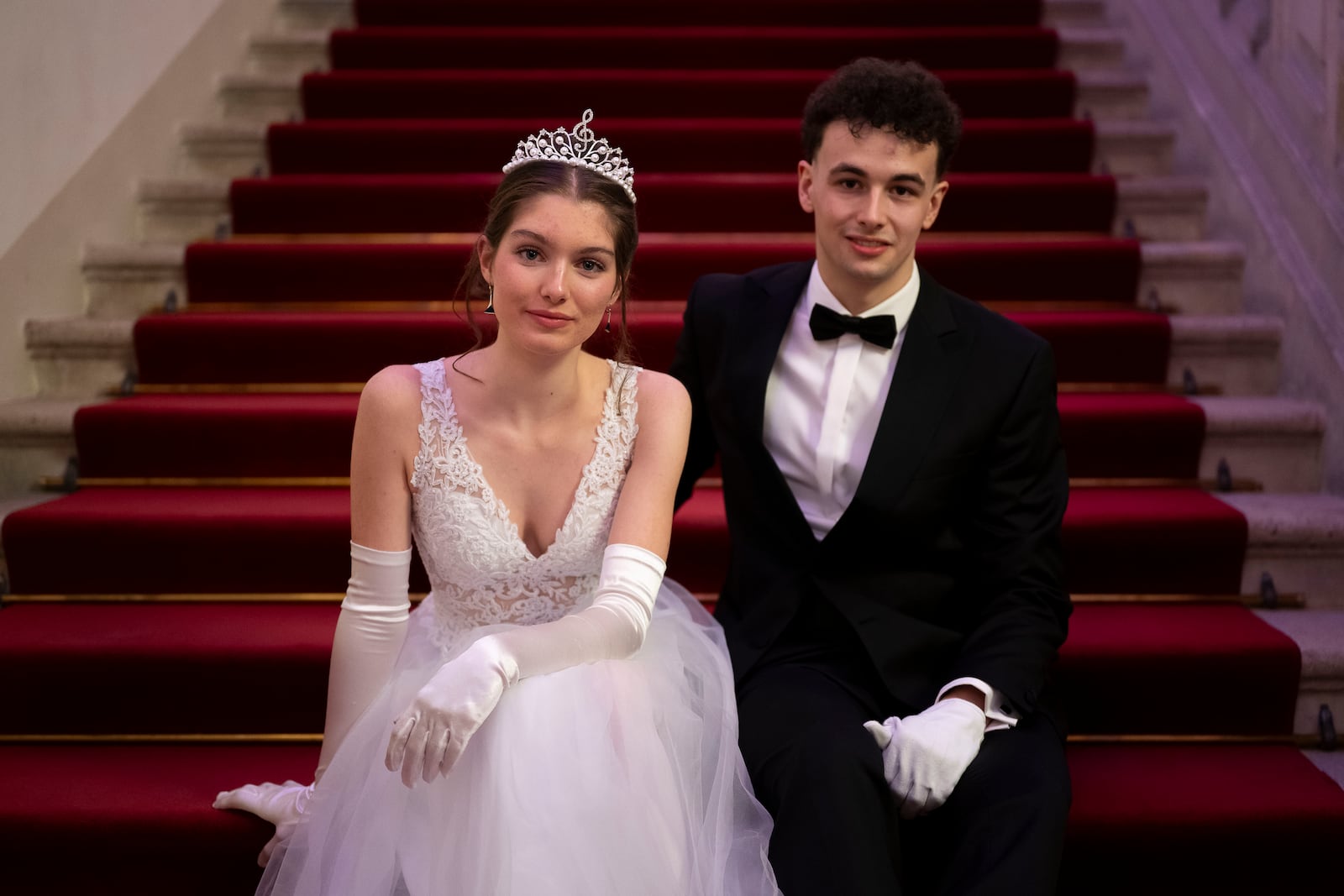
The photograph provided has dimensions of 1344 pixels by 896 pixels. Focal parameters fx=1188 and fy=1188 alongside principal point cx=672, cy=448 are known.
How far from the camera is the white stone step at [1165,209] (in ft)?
12.4

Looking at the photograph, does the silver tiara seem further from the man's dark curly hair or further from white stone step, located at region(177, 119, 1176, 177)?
white stone step, located at region(177, 119, 1176, 177)

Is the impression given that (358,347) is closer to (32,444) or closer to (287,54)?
(32,444)

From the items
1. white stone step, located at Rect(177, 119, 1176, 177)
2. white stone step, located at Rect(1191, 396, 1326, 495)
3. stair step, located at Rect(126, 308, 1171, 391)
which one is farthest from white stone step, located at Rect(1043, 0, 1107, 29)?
white stone step, located at Rect(1191, 396, 1326, 495)

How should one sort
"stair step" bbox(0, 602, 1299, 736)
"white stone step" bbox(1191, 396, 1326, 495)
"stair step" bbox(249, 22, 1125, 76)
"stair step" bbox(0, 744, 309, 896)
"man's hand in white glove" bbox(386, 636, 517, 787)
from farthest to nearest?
"stair step" bbox(249, 22, 1125, 76), "white stone step" bbox(1191, 396, 1326, 495), "stair step" bbox(0, 602, 1299, 736), "stair step" bbox(0, 744, 309, 896), "man's hand in white glove" bbox(386, 636, 517, 787)

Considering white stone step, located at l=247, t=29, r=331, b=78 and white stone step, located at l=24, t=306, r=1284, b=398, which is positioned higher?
white stone step, located at l=247, t=29, r=331, b=78

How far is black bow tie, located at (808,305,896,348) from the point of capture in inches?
84.4

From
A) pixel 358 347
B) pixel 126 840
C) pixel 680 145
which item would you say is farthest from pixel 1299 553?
pixel 126 840

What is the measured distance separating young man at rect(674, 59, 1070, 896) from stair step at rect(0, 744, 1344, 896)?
1.17 ft

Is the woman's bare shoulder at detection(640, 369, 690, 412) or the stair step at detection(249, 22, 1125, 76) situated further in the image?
the stair step at detection(249, 22, 1125, 76)

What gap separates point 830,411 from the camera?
2.16 metres

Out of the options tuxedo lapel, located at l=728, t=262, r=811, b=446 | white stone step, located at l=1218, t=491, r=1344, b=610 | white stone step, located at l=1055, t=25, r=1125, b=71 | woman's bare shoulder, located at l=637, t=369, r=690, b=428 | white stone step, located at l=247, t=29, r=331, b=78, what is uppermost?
white stone step, located at l=1055, t=25, r=1125, b=71

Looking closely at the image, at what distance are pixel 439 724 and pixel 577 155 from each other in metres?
0.93

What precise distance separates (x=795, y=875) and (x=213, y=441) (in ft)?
6.73

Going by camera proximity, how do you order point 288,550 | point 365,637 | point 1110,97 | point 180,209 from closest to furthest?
point 365,637, point 288,550, point 180,209, point 1110,97
